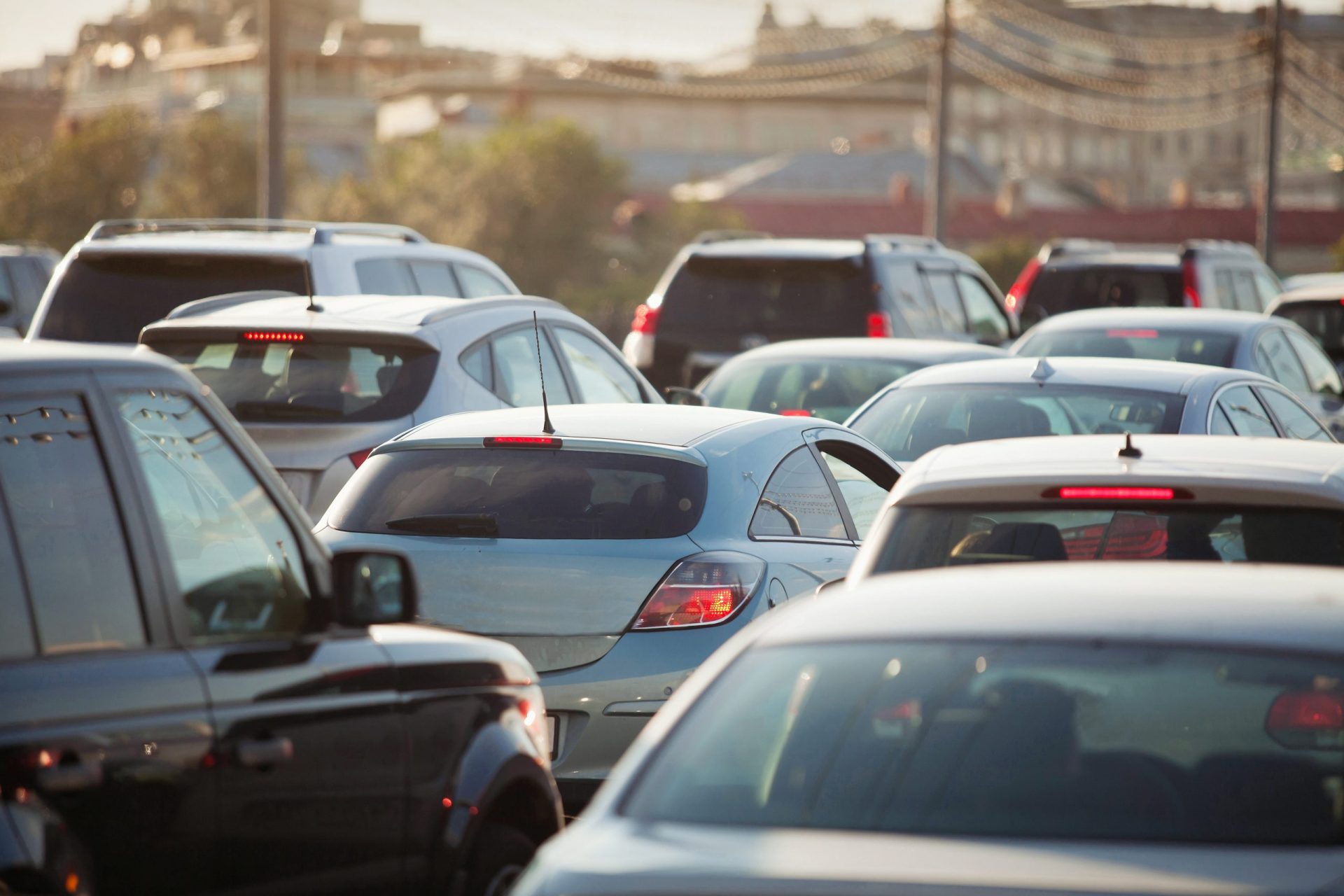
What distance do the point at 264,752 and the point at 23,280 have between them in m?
21.3

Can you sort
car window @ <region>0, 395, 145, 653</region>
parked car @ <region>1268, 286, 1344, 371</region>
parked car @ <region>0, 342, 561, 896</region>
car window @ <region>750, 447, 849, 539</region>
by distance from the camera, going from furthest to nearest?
parked car @ <region>1268, 286, 1344, 371</region>
car window @ <region>750, 447, 849, 539</region>
car window @ <region>0, 395, 145, 653</region>
parked car @ <region>0, 342, 561, 896</region>

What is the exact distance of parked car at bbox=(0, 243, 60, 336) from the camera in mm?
23516

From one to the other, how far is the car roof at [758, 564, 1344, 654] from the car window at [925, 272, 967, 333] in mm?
14064

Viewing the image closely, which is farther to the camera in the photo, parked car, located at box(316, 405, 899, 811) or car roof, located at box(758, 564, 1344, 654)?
parked car, located at box(316, 405, 899, 811)

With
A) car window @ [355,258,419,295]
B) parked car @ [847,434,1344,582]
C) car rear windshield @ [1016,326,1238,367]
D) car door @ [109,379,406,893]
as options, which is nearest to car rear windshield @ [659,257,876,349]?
car rear windshield @ [1016,326,1238,367]

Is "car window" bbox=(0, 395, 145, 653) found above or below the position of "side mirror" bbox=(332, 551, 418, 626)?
above

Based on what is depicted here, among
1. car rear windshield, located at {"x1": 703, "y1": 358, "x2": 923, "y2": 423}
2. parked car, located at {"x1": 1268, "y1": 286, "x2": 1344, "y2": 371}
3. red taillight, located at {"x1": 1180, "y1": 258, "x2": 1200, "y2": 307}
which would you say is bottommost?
parked car, located at {"x1": 1268, "y1": 286, "x2": 1344, "y2": 371}

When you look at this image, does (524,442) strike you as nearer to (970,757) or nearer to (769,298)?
(970,757)

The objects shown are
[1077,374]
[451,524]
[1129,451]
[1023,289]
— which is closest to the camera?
[1129,451]

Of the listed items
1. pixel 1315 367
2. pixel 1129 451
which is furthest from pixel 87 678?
pixel 1315 367

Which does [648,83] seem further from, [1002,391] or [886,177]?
[1002,391]

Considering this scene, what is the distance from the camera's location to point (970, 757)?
3426 millimetres

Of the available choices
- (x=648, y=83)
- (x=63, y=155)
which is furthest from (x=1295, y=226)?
(x=63, y=155)

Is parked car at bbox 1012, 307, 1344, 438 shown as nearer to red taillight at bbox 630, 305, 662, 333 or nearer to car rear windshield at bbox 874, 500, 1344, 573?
red taillight at bbox 630, 305, 662, 333
